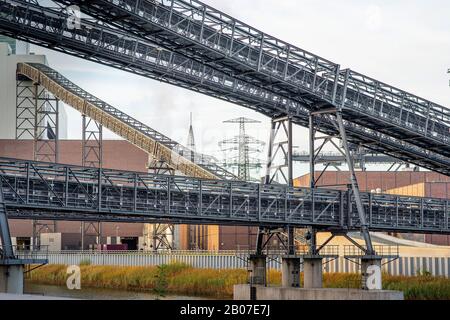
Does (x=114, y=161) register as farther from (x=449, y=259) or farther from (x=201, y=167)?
(x=449, y=259)

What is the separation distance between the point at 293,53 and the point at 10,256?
1697 centimetres

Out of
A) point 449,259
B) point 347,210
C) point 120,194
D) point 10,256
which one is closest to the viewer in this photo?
point 10,256

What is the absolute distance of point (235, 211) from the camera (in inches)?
Result: 1296

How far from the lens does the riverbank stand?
38.4 metres

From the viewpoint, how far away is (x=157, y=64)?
34344 millimetres

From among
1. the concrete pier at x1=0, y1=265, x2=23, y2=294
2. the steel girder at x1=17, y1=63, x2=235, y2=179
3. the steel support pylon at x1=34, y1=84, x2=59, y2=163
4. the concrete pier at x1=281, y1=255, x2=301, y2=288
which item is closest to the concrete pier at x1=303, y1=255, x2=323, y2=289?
the concrete pier at x1=281, y1=255, x2=301, y2=288

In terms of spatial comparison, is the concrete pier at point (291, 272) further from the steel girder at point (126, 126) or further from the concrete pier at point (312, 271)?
the steel girder at point (126, 126)

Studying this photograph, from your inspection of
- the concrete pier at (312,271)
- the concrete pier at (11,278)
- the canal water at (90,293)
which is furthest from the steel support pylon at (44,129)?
the concrete pier at (11,278)

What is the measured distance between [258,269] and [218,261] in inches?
392

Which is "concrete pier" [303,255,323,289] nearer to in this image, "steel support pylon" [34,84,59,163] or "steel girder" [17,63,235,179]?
"steel girder" [17,63,235,179]

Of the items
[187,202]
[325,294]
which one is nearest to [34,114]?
[187,202]

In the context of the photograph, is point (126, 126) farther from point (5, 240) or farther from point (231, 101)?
point (5, 240)

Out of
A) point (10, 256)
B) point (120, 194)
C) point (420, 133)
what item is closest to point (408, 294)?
point (420, 133)

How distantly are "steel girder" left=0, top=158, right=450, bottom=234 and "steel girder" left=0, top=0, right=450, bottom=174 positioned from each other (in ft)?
11.8
